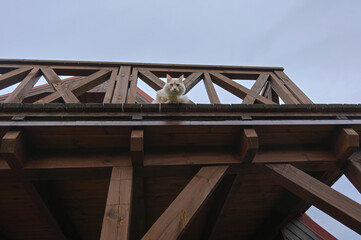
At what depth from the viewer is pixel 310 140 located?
2.23 meters

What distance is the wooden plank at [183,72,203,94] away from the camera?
304cm

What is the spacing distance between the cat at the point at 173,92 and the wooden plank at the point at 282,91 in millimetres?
1202

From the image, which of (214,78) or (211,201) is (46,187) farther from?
(214,78)

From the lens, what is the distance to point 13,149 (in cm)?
167

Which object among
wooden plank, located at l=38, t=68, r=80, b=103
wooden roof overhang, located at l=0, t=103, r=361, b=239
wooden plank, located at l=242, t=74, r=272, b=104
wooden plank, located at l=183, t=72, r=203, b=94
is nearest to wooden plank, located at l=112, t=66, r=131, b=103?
wooden plank, located at l=38, t=68, r=80, b=103

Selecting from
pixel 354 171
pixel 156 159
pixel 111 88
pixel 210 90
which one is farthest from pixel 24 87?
Result: pixel 354 171

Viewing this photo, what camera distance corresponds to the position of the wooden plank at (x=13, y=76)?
9.33 ft

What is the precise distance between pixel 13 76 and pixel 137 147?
6.96 ft

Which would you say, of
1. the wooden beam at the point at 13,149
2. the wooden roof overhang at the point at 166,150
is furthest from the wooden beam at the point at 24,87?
the wooden beam at the point at 13,149

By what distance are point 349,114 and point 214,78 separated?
5.16 ft

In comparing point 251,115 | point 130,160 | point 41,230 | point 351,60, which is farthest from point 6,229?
point 351,60

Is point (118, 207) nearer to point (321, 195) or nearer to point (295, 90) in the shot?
point (321, 195)

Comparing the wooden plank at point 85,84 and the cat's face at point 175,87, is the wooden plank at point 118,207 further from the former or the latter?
the wooden plank at point 85,84

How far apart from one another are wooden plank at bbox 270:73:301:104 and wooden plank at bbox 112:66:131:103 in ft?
6.23
